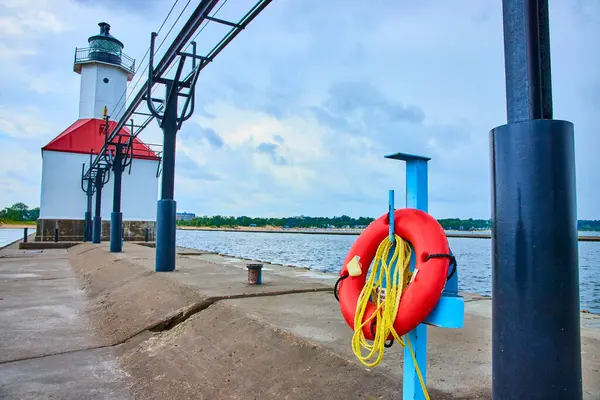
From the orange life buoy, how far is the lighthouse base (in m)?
26.0

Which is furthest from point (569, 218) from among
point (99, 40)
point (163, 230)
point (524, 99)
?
point (99, 40)

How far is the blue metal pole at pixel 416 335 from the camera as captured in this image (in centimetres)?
253

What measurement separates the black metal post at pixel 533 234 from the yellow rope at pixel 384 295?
0.50 metres

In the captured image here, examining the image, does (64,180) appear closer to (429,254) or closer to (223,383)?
(223,383)

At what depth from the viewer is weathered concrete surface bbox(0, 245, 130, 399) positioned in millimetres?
4113

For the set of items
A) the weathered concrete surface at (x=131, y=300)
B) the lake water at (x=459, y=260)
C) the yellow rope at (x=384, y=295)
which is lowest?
the lake water at (x=459, y=260)

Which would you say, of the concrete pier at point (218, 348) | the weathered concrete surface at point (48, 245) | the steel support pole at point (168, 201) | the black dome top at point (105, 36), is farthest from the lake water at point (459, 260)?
the black dome top at point (105, 36)

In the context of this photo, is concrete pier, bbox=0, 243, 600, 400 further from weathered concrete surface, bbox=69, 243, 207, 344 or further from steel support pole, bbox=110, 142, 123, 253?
steel support pole, bbox=110, 142, 123, 253

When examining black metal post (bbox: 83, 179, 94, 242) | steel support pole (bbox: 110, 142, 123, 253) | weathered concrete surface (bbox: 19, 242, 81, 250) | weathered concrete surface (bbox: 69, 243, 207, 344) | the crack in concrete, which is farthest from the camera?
black metal post (bbox: 83, 179, 94, 242)

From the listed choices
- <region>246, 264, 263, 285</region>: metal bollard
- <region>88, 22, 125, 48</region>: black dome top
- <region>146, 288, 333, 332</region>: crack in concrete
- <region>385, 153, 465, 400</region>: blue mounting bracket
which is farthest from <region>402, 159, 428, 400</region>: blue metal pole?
<region>88, 22, 125, 48</region>: black dome top

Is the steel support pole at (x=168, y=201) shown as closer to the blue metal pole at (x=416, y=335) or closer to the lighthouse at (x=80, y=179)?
the blue metal pole at (x=416, y=335)

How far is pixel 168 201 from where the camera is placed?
384 inches

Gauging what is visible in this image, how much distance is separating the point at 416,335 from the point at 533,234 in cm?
94

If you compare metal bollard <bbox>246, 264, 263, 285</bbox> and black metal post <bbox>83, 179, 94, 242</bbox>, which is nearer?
metal bollard <bbox>246, 264, 263, 285</bbox>
